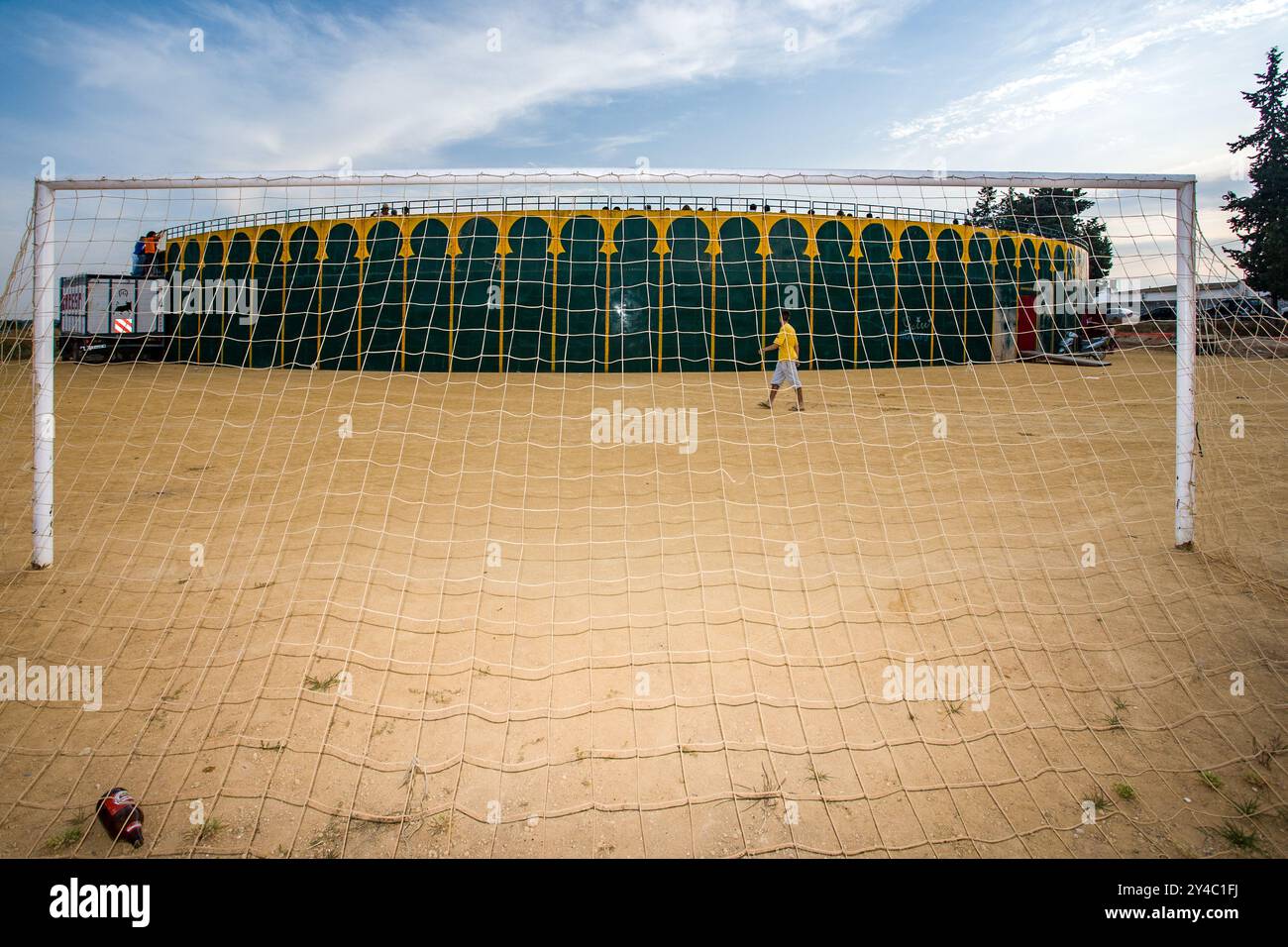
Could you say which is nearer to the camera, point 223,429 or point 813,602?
point 813,602

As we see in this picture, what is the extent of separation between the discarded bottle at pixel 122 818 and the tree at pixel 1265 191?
111 feet

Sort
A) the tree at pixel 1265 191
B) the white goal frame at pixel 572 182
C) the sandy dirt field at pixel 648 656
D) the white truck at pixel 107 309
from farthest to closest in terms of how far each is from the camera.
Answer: the tree at pixel 1265 191
the white truck at pixel 107 309
the white goal frame at pixel 572 182
the sandy dirt field at pixel 648 656

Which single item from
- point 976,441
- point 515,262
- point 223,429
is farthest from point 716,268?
point 223,429

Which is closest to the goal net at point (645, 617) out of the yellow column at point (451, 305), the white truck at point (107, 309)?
the yellow column at point (451, 305)

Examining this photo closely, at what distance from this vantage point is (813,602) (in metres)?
4.48

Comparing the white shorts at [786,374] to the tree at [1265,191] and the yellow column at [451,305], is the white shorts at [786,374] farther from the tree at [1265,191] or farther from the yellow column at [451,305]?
the tree at [1265,191]

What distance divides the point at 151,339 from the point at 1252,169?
125 ft

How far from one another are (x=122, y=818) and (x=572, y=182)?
4443 mm

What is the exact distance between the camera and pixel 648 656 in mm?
3887

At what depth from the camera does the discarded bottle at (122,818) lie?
256 cm

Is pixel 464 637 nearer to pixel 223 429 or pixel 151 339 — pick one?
pixel 223 429

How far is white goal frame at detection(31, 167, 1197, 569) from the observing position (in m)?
4.86

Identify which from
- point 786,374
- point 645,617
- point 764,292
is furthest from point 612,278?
point 645,617

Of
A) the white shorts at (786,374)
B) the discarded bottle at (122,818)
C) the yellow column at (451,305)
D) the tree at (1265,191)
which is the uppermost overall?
the tree at (1265,191)
